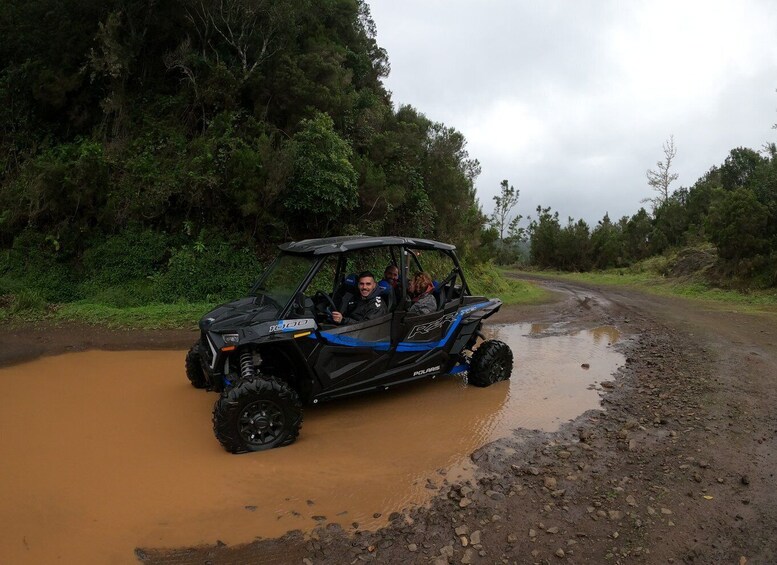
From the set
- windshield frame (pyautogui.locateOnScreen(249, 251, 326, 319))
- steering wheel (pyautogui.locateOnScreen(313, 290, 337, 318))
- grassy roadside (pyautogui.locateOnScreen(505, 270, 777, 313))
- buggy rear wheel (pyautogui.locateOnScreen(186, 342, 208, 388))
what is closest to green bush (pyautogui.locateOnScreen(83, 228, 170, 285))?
buggy rear wheel (pyautogui.locateOnScreen(186, 342, 208, 388))

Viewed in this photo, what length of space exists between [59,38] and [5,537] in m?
15.7

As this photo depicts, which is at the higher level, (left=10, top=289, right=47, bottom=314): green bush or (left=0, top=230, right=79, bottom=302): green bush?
(left=0, top=230, right=79, bottom=302): green bush

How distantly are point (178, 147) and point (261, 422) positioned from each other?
12.3 m

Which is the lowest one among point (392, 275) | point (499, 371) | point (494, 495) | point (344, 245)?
point (494, 495)

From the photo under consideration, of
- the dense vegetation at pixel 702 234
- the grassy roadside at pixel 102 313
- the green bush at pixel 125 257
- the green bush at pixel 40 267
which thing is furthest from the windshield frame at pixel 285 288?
the dense vegetation at pixel 702 234

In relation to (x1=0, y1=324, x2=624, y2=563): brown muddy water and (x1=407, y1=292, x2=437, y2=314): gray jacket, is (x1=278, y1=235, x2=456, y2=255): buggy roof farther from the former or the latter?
(x1=0, y1=324, x2=624, y2=563): brown muddy water

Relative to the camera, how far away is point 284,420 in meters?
4.86

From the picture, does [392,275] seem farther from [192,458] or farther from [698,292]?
[698,292]

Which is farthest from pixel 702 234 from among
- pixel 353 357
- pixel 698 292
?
pixel 353 357

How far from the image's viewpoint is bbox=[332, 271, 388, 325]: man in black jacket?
5.85 metres

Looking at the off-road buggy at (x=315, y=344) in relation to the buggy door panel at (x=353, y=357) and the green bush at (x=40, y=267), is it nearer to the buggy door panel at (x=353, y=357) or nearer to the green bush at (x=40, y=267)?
the buggy door panel at (x=353, y=357)

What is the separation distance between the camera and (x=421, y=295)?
258 inches

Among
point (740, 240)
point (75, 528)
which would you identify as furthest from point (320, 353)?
point (740, 240)

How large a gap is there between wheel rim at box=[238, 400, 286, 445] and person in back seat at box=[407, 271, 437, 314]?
2.04 meters
